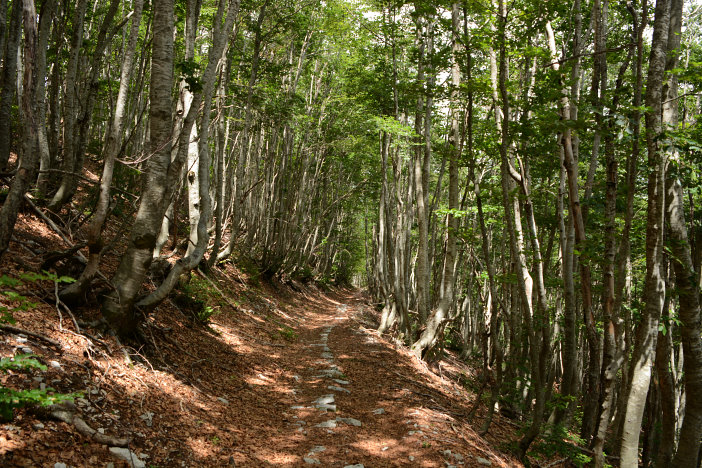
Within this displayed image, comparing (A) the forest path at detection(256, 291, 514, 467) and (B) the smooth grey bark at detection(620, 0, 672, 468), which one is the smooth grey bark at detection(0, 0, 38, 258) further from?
(B) the smooth grey bark at detection(620, 0, 672, 468)

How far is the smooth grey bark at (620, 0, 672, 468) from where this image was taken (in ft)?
14.7

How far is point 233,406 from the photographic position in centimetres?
506

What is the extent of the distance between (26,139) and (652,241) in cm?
633

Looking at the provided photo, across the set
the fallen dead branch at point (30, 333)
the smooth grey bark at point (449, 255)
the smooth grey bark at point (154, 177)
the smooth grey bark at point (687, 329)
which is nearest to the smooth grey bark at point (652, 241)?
the smooth grey bark at point (687, 329)

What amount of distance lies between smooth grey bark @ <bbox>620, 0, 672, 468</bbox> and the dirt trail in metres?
1.62

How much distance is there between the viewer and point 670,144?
13.4 ft

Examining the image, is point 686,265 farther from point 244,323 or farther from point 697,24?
point 697,24

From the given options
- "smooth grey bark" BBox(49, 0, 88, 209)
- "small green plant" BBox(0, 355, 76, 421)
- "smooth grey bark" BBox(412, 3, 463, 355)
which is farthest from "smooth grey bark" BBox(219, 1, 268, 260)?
"small green plant" BBox(0, 355, 76, 421)

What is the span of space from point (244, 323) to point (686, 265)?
8407mm

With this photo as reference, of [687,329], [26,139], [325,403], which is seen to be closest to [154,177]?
[26,139]

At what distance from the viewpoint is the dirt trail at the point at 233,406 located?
123 inches

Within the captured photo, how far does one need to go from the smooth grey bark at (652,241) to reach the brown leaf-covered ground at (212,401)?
1.63 meters

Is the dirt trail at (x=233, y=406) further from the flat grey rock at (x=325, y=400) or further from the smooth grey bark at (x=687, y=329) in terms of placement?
the smooth grey bark at (x=687, y=329)

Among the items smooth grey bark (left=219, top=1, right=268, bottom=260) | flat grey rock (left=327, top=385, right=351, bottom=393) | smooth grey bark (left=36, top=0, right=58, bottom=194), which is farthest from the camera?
smooth grey bark (left=219, top=1, right=268, bottom=260)
